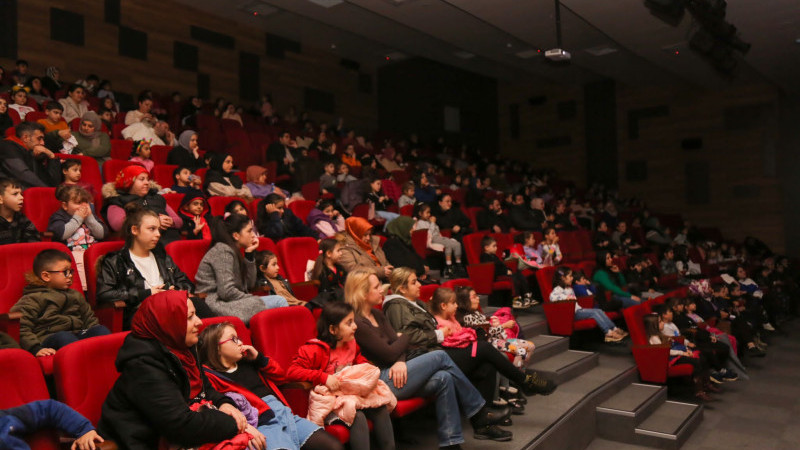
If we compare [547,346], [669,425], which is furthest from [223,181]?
[669,425]

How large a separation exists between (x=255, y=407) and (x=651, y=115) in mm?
8835

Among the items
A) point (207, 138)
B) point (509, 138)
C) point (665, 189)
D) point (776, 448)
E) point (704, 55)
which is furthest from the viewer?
point (509, 138)

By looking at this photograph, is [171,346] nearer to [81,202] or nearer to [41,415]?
[41,415]

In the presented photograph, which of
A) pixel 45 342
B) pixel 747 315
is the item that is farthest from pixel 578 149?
pixel 45 342

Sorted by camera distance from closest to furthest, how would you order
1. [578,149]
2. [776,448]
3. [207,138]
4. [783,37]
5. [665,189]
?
1. [776,448]
2. [207,138]
3. [783,37]
4. [665,189]
5. [578,149]

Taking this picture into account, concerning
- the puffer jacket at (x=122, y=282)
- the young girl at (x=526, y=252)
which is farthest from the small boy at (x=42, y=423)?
the young girl at (x=526, y=252)

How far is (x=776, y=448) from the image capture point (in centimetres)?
292

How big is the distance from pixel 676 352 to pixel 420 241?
1912mm

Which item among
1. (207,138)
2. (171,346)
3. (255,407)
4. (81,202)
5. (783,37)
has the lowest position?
(255,407)

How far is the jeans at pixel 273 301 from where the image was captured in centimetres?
249

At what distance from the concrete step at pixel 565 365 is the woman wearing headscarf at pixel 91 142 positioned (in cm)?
307

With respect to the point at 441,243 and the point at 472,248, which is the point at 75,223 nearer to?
the point at 441,243

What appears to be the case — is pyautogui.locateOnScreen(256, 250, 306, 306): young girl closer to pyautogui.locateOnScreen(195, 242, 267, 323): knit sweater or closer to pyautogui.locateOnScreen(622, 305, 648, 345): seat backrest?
pyautogui.locateOnScreen(195, 242, 267, 323): knit sweater

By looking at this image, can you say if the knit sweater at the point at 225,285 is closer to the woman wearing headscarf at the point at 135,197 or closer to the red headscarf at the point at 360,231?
the woman wearing headscarf at the point at 135,197
